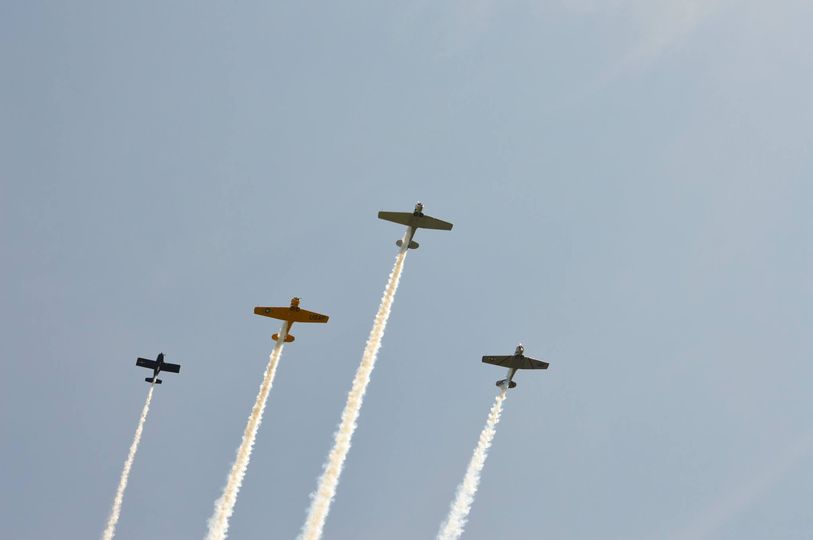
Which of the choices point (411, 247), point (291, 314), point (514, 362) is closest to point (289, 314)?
point (291, 314)

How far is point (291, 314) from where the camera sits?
99.7m

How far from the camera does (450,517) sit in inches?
3765

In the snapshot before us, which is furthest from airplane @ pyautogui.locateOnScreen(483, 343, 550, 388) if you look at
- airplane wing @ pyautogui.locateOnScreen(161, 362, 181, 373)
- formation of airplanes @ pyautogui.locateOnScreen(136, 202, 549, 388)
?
airplane wing @ pyautogui.locateOnScreen(161, 362, 181, 373)

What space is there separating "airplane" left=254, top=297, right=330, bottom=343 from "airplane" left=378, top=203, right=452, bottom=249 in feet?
33.2

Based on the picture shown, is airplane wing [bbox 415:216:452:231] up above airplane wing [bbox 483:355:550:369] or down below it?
above

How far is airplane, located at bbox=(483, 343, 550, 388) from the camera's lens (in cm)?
10094

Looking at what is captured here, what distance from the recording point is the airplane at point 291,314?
9938 cm

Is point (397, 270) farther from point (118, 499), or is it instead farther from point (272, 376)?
point (118, 499)

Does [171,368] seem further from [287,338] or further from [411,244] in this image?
[411,244]

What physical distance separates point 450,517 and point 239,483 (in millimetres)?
18522

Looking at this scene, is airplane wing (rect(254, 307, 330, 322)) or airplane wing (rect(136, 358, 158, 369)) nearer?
airplane wing (rect(254, 307, 330, 322))

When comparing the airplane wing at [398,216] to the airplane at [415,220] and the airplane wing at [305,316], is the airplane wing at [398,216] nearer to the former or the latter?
the airplane at [415,220]

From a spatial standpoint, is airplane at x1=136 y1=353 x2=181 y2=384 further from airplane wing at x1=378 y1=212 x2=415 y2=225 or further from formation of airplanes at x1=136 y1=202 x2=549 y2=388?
airplane wing at x1=378 y1=212 x2=415 y2=225

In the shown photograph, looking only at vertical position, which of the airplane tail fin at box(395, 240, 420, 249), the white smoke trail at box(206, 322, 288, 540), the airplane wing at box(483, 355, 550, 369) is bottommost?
the white smoke trail at box(206, 322, 288, 540)
